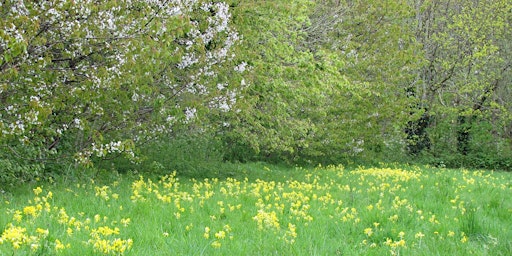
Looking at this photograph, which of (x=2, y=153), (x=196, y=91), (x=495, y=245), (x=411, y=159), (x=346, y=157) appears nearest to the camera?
(x=495, y=245)

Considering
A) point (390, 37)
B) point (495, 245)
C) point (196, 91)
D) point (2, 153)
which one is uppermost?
point (390, 37)

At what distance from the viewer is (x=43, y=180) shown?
947cm

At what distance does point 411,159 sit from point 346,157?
500 cm

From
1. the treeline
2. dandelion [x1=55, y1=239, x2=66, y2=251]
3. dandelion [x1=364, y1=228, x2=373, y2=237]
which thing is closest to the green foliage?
the treeline

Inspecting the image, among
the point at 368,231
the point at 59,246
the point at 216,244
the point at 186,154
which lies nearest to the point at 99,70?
the point at 216,244

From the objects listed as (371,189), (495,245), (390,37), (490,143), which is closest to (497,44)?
(490,143)

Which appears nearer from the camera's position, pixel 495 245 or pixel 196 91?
pixel 495 245

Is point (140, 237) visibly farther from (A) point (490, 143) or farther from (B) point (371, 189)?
(A) point (490, 143)

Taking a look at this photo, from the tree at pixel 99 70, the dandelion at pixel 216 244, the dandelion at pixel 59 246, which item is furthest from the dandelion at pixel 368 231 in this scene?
the tree at pixel 99 70

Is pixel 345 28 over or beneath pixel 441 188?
over

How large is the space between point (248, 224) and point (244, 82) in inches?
205

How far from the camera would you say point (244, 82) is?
10.6 metres

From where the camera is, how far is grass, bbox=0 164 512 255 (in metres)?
4.32

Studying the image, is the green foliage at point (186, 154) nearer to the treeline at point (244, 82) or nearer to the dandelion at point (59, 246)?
the treeline at point (244, 82)
